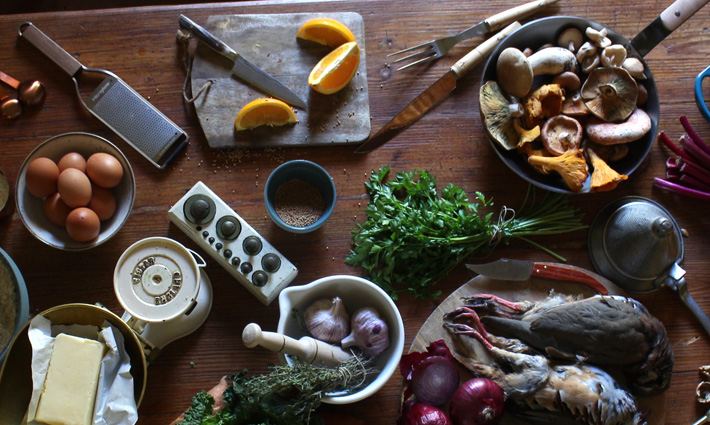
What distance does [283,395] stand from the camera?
3.54 feet

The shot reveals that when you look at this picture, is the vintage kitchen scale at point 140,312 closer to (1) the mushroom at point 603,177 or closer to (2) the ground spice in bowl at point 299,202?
(2) the ground spice in bowl at point 299,202

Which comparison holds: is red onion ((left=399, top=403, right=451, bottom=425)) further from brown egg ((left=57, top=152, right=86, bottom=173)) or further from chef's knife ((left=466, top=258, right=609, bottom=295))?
brown egg ((left=57, top=152, right=86, bottom=173))

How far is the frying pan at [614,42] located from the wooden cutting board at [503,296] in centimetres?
19

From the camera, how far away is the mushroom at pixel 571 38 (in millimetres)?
1293

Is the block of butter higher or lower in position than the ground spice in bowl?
lower

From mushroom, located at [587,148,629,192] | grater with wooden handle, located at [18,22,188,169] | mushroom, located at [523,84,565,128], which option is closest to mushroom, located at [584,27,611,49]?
mushroom, located at [523,84,565,128]

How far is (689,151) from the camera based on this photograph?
133 cm

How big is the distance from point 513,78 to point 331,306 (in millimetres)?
541

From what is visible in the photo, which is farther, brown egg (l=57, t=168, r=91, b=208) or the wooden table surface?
the wooden table surface

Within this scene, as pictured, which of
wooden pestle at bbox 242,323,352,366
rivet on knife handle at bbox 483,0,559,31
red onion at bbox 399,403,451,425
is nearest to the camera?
wooden pestle at bbox 242,323,352,366

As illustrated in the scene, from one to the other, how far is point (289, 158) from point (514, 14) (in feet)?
1.78

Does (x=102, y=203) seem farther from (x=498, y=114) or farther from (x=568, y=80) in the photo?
(x=568, y=80)

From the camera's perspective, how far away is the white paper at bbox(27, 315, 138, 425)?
1.06 meters

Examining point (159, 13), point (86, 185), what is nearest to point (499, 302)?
point (86, 185)
